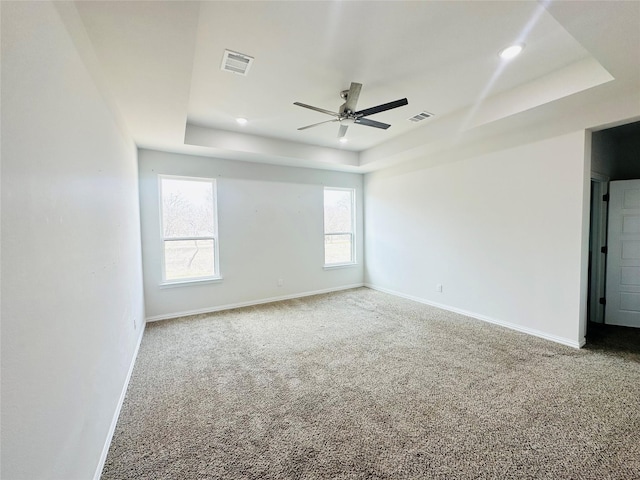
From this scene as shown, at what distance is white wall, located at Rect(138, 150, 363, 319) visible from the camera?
414 centimetres

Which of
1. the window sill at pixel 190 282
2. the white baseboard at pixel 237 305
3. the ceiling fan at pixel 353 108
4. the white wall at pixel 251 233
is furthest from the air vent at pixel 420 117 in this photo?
the window sill at pixel 190 282

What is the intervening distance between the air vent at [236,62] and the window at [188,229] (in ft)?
7.57

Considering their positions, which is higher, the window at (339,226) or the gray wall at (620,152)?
the gray wall at (620,152)

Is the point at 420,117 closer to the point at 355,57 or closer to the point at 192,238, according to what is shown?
the point at 355,57

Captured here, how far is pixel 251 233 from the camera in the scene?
16.0 ft

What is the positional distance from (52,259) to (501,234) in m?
4.40

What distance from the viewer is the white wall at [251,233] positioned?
414 cm

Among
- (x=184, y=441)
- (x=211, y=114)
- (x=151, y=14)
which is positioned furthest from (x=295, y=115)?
(x=184, y=441)

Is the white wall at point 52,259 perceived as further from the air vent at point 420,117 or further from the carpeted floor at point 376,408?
the air vent at point 420,117

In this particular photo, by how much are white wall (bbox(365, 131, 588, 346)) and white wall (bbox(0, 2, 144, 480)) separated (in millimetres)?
4310

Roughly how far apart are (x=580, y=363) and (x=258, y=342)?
3353mm

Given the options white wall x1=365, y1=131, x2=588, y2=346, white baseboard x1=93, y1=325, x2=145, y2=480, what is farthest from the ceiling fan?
white baseboard x1=93, y1=325, x2=145, y2=480

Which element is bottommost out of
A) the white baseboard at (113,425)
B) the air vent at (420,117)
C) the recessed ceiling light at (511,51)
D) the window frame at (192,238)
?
the white baseboard at (113,425)

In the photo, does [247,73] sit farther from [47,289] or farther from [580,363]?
[580,363]
